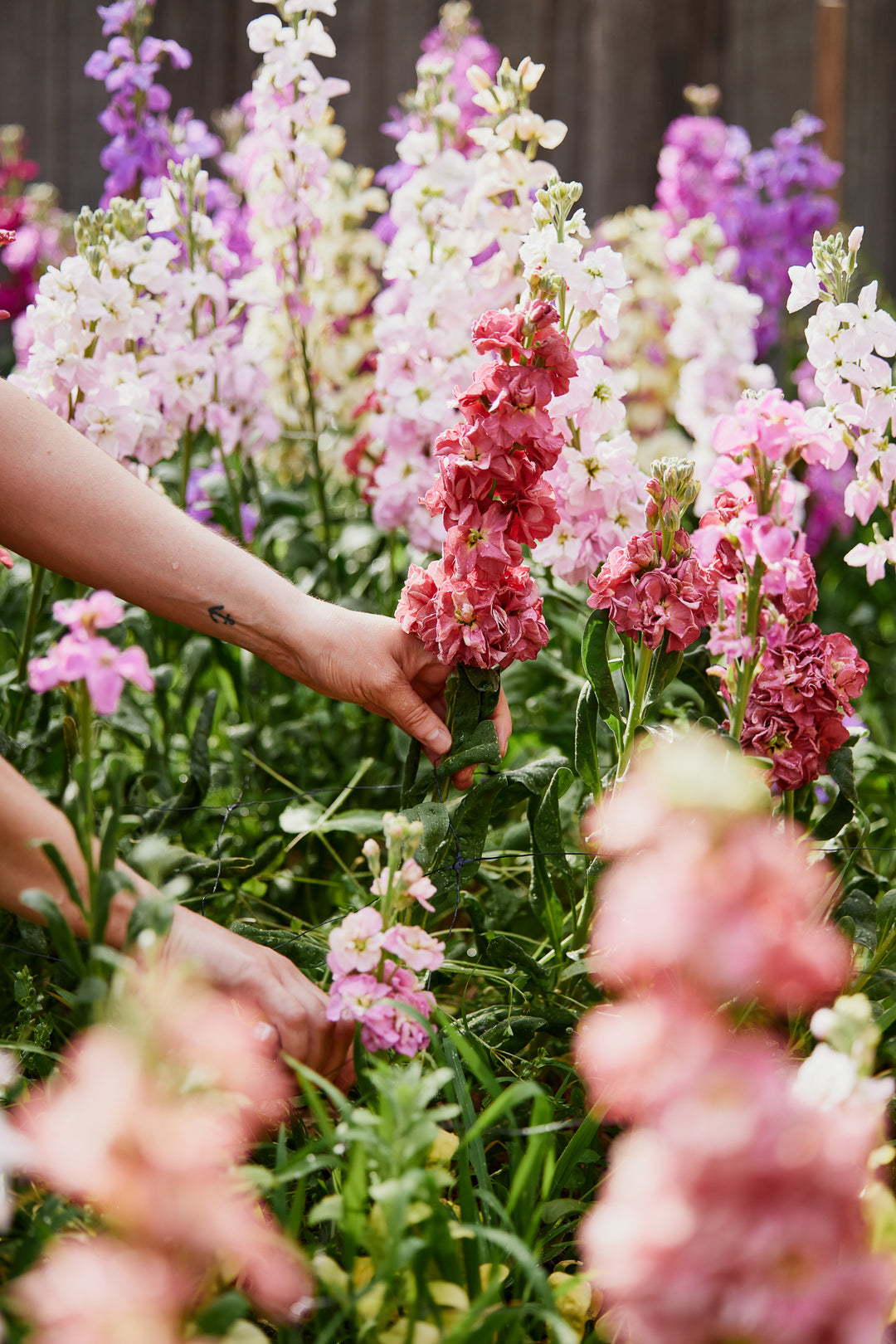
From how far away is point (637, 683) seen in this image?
1319 mm

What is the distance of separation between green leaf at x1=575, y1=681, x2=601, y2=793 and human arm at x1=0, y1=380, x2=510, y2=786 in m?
0.11

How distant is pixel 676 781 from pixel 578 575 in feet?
2.98

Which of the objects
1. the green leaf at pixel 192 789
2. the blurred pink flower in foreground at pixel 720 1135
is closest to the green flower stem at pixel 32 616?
the green leaf at pixel 192 789

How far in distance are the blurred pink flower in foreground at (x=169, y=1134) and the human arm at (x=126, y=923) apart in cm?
14

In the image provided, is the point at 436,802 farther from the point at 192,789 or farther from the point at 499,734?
the point at 192,789

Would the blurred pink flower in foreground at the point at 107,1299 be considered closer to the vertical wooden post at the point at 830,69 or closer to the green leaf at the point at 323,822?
the green leaf at the point at 323,822

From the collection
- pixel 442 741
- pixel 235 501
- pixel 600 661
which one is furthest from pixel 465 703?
pixel 235 501

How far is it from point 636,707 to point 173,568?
586mm

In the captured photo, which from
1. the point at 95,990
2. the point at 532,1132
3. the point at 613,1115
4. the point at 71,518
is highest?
the point at 71,518

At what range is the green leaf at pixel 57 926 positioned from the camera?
91cm

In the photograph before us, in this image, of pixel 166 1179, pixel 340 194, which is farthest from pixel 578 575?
pixel 340 194

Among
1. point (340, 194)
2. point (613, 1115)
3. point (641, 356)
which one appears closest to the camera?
point (613, 1115)

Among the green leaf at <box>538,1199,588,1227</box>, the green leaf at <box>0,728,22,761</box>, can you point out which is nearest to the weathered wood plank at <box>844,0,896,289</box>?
the green leaf at <box>0,728,22,761</box>

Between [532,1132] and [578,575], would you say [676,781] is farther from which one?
[578,575]
